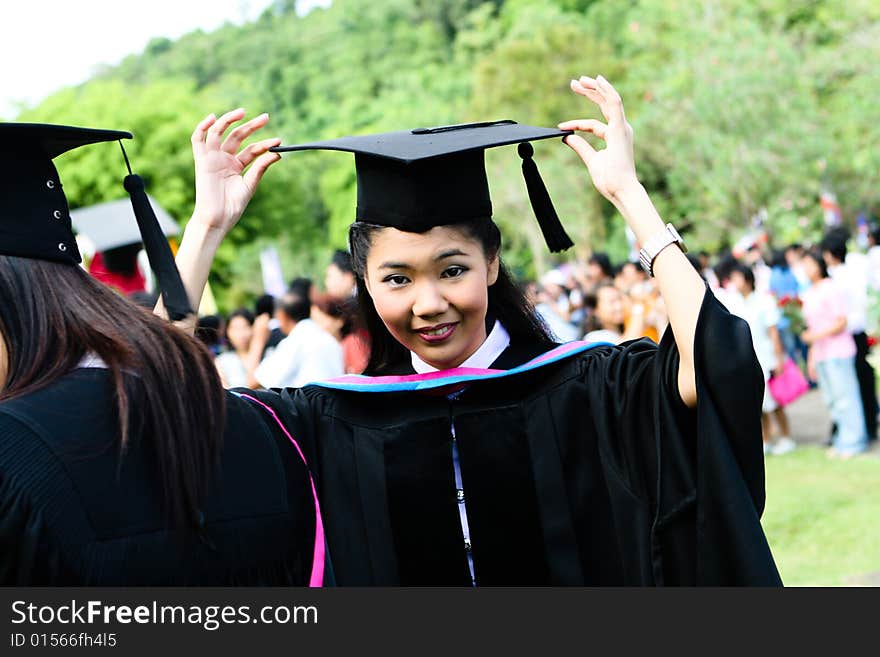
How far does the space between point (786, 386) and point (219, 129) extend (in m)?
8.23

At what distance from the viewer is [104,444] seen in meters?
2.13

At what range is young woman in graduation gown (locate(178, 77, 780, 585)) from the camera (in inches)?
Answer: 104

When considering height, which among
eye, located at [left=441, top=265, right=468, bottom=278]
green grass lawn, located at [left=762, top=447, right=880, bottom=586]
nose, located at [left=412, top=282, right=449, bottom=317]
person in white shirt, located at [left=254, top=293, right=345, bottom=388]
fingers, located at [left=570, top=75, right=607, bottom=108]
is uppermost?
fingers, located at [left=570, top=75, right=607, bottom=108]

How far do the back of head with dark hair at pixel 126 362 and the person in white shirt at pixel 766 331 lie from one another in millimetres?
8247

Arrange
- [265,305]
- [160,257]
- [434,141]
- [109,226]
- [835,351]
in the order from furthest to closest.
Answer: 1. [835,351]
2. [265,305]
3. [109,226]
4. [434,141]
5. [160,257]

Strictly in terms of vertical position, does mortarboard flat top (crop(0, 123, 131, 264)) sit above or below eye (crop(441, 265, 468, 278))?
above

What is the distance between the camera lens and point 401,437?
295 centimetres

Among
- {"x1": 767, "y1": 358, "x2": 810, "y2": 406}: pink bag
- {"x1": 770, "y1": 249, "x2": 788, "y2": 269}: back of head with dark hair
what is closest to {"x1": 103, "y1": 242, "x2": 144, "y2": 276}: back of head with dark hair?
{"x1": 767, "y1": 358, "x2": 810, "y2": 406}: pink bag

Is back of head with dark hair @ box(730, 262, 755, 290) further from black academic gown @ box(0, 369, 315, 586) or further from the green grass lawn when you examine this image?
black academic gown @ box(0, 369, 315, 586)

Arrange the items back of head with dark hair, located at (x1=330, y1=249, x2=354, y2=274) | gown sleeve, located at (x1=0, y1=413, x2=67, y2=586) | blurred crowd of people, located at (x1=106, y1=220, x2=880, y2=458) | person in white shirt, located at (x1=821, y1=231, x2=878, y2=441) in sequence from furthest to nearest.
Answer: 1. person in white shirt, located at (x1=821, y1=231, x2=878, y2=441)
2. blurred crowd of people, located at (x1=106, y1=220, x2=880, y2=458)
3. back of head with dark hair, located at (x1=330, y1=249, x2=354, y2=274)
4. gown sleeve, located at (x1=0, y1=413, x2=67, y2=586)

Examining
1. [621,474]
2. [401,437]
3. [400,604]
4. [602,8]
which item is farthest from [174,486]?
[602,8]

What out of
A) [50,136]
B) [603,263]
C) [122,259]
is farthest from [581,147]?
[603,263]

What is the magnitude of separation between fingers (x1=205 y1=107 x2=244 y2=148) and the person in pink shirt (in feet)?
25.2

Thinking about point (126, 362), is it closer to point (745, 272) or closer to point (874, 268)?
point (745, 272)
